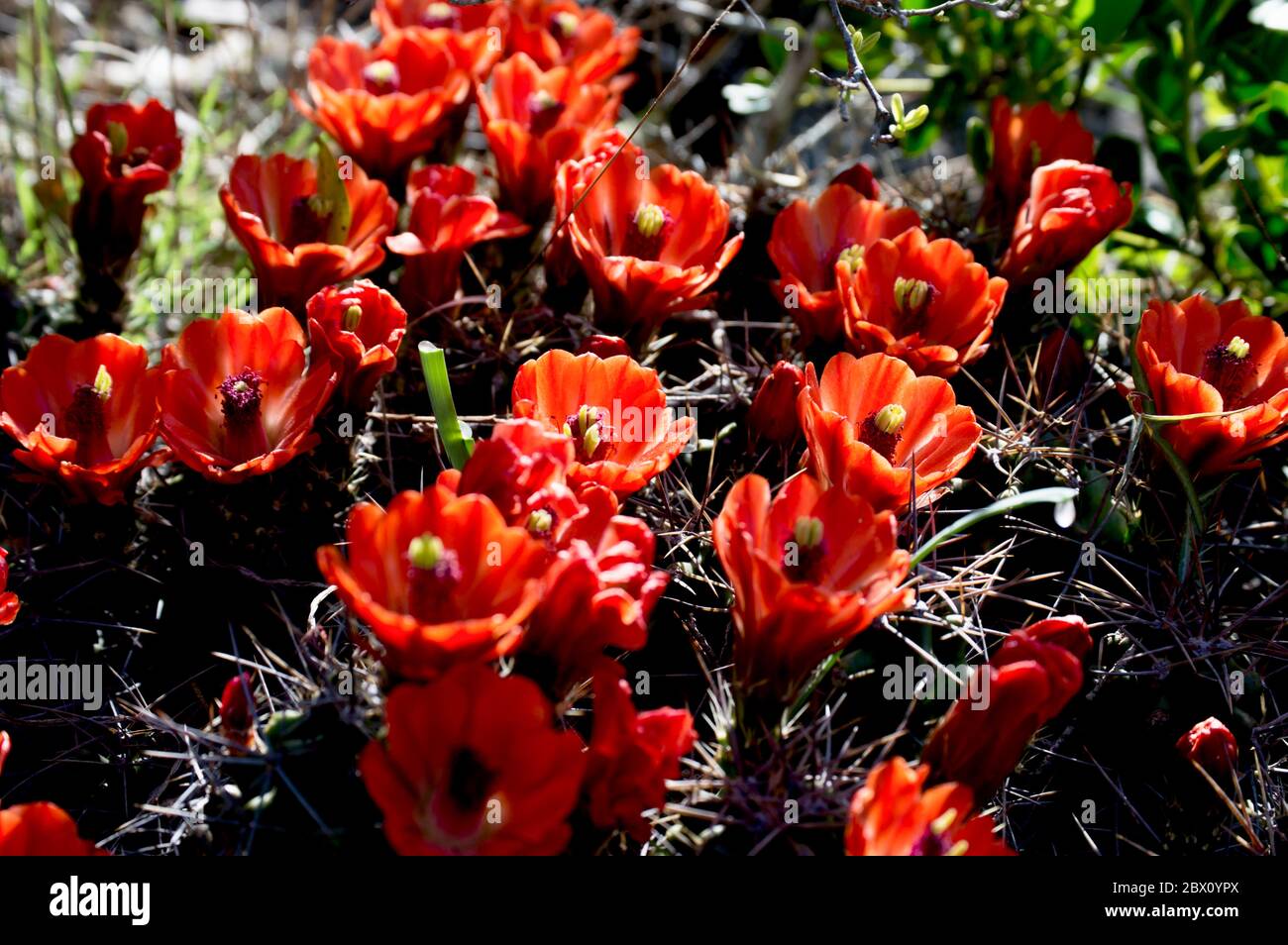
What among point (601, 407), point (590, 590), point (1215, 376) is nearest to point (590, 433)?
point (601, 407)

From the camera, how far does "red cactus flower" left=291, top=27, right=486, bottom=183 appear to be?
2.32m

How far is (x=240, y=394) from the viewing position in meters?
1.85

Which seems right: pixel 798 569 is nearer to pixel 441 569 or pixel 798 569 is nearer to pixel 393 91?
pixel 441 569

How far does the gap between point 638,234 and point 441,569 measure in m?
0.83

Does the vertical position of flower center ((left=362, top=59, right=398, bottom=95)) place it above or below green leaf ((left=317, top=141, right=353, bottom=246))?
above

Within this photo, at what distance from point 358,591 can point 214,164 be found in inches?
101

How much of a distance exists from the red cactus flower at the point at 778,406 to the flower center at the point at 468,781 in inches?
30.2

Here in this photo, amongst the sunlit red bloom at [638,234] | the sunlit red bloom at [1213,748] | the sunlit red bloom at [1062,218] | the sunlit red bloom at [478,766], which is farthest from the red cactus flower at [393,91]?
the sunlit red bloom at [1213,748]

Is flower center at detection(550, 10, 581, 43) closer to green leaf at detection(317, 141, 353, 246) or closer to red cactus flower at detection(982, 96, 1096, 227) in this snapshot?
green leaf at detection(317, 141, 353, 246)

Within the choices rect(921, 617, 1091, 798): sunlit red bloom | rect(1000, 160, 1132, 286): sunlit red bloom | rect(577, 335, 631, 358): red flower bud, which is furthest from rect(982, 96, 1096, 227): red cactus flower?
rect(921, 617, 1091, 798): sunlit red bloom

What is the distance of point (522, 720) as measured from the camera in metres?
1.50

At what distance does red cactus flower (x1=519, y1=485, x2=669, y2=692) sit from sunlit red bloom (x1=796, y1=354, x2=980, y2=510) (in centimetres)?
33
